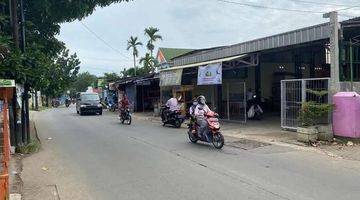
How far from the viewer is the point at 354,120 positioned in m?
14.1

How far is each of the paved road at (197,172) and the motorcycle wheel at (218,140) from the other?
0.86ft

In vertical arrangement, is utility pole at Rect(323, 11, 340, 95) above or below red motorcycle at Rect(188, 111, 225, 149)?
above

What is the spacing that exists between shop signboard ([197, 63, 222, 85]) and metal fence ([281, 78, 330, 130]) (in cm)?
463

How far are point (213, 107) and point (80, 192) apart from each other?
17.9 metres

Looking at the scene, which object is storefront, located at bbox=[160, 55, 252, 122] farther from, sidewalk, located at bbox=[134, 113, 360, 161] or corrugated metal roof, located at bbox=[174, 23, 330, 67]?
sidewalk, located at bbox=[134, 113, 360, 161]

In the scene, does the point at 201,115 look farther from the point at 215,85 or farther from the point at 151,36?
the point at 151,36

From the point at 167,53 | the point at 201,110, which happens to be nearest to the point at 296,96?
the point at 201,110

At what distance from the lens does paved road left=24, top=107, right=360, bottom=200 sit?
26.1 feet

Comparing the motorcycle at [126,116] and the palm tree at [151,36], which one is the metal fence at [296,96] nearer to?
the motorcycle at [126,116]

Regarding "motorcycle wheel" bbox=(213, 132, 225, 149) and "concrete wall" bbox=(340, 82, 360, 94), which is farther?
"concrete wall" bbox=(340, 82, 360, 94)

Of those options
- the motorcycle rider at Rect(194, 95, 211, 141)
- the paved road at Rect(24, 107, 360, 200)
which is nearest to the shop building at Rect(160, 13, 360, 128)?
the paved road at Rect(24, 107, 360, 200)

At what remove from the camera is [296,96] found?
16672 millimetres

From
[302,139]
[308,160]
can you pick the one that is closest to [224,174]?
[308,160]

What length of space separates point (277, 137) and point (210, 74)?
718 centimetres
